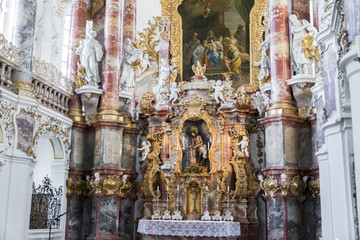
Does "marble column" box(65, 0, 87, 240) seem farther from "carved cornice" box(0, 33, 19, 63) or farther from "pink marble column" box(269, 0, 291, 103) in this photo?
"pink marble column" box(269, 0, 291, 103)

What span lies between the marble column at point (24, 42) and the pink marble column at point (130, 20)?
5.44 m

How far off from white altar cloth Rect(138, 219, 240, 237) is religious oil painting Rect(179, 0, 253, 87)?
5580 mm

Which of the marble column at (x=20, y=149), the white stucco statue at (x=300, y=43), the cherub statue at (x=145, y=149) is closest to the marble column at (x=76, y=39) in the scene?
the cherub statue at (x=145, y=149)

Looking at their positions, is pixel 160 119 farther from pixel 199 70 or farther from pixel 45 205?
pixel 45 205

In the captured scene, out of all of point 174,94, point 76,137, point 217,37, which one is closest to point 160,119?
point 174,94

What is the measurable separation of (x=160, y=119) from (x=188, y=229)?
14.1ft

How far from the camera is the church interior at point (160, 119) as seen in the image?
13472 mm

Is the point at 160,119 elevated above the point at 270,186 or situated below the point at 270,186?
above

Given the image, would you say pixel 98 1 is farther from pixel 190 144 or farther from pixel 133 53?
pixel 190 144

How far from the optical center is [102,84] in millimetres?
16531

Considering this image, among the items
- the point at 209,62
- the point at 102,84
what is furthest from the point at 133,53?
the point at 209,62

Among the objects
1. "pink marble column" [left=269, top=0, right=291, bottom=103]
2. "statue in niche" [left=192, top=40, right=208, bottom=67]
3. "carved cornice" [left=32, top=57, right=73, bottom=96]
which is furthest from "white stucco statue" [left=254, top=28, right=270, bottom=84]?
"carved cornice" [left=32, top=57, right=73, bottom=96]

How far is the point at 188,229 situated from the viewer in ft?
48.2

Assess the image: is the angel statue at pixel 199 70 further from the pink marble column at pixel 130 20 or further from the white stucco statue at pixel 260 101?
the pink marble column at pixel 130 20
